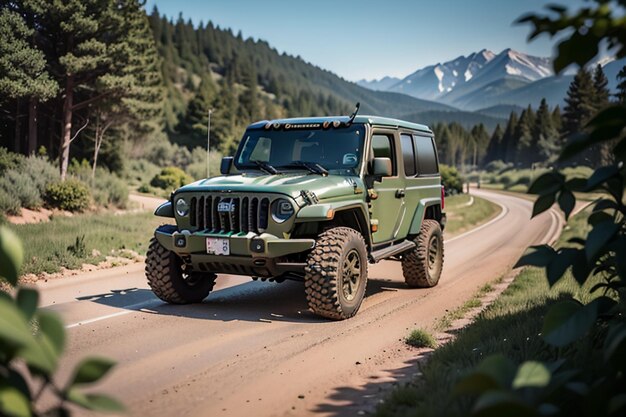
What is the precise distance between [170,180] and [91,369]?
122 ft

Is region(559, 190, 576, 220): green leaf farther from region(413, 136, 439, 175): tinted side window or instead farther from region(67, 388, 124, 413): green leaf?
region(413, 136, 439, 175): tinted side window

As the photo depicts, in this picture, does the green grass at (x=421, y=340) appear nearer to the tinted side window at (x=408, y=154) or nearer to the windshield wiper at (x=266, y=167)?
the windshield wiper at (x=266, y=167)

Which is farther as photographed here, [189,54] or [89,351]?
[189,54]

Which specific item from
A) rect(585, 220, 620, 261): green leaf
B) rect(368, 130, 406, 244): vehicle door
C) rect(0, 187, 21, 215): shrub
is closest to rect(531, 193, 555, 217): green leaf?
rect(585, 220, 620, 261): green leaf

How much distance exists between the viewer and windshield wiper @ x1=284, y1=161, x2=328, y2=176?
779cm

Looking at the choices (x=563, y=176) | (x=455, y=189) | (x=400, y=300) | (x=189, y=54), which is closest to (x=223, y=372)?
(x=563, y=176)

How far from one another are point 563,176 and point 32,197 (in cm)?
1853

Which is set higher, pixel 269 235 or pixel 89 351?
pixel 269 235

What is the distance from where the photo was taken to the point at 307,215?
22.3 ft

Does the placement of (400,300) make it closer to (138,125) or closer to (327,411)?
(327,411)

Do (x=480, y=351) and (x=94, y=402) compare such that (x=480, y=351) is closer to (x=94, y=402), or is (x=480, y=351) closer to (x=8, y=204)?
(x=94, y=402)

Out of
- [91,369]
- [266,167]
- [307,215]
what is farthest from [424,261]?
[91,369]

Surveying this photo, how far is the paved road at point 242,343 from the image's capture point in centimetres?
448

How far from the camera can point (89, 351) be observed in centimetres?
569
